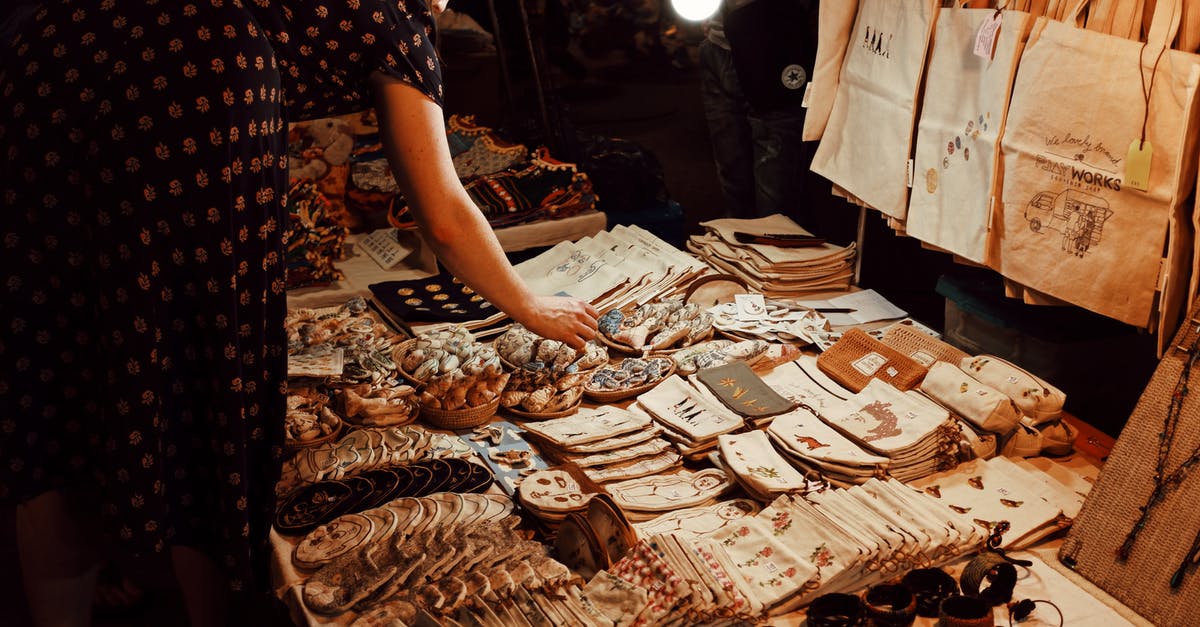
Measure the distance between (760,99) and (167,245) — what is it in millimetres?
3696

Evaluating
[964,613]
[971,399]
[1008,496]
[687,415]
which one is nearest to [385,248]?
[687,415]

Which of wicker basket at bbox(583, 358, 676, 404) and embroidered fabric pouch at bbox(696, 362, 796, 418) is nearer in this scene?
embroidered fabric pouch at bbox(696, 362, 796, 418)

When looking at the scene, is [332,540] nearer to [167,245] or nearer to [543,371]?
[167,245]

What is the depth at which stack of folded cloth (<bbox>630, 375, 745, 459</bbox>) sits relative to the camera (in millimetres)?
3008

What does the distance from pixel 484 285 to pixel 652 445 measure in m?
0.75

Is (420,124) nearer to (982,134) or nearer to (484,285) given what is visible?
(484,285)

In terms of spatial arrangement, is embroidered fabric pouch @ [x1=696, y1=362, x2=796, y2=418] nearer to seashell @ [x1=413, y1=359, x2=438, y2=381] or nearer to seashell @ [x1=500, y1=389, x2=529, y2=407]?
seashell @ [x1=500, y1=389, x2=529, y2=407]

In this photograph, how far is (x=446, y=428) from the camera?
320cm

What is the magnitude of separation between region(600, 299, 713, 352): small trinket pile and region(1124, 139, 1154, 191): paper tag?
62.0 inches

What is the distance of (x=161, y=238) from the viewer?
7.30 ft

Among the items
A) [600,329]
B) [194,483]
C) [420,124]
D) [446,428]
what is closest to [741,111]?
[600,329]

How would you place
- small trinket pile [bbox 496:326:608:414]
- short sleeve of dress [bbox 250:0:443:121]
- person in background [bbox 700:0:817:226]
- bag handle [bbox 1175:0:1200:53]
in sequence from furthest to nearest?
1. person in background [bbox 700:0:817:226]
2. small trinket pile [bbox 496:326:608:414]
3. bag handle [bbox 1175:0:1200:53]
4. short sleeve of dress [bbox 250:0:443:121]

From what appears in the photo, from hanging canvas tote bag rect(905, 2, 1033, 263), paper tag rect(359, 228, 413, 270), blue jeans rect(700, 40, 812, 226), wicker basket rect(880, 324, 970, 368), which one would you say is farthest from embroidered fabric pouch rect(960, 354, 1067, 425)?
paper tag rect(359, 228, 413, 270)

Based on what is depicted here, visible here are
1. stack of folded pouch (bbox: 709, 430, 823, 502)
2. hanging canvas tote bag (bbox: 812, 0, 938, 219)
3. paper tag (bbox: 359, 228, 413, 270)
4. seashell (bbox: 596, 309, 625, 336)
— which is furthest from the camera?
paper tag (bbox: 359, 228, 413, 270)
